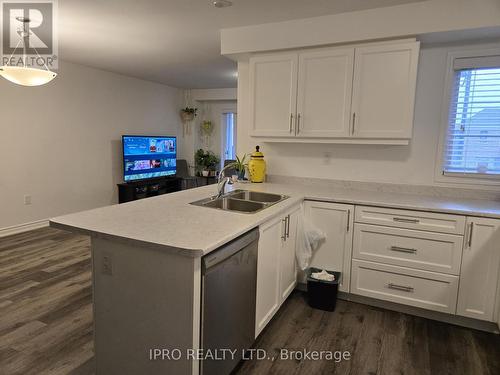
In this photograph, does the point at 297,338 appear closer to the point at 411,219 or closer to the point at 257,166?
the point at 411,219

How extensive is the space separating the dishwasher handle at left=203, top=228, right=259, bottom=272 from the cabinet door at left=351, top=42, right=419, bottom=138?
152 centimetres

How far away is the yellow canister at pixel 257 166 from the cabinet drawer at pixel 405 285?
1.25 meters

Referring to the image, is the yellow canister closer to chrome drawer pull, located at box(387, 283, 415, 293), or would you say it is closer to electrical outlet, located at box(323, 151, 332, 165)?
electrical outlet, located at box(323, 151, 332, 165)

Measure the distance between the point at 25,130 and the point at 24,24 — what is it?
1.64m

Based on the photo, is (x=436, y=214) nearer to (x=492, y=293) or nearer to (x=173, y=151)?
(x=492, y=293)

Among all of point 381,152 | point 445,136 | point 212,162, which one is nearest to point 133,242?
point 381,152

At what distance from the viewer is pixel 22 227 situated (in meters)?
4.40

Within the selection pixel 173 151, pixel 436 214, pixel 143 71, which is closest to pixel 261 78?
pixel 436 214

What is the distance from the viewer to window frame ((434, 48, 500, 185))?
8.91ft

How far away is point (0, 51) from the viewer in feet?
12.5

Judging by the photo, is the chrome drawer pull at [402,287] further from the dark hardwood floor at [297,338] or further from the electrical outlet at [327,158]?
the electrical outlet at [327,158]

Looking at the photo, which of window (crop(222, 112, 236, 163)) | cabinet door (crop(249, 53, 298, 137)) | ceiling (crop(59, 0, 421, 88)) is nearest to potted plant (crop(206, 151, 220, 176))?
window (crop(222, 112, 236, 163))

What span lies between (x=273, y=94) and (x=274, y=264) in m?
1.63

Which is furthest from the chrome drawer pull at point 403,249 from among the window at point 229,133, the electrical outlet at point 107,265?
the window at point 229,133
